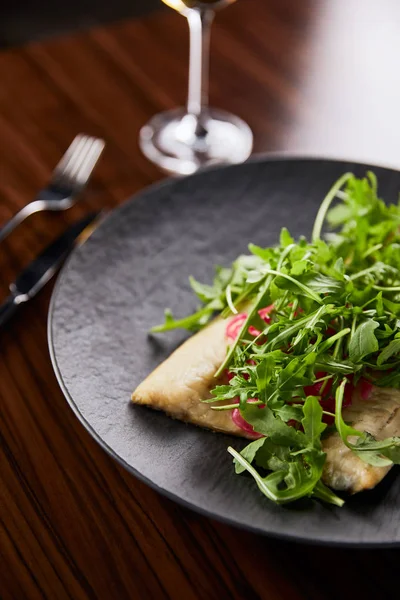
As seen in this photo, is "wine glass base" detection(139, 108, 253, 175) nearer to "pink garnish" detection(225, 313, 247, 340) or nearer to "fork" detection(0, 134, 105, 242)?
"fork" detection(0, 134, 105, 242)

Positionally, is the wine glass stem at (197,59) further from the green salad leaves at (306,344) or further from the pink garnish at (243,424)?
the pink garnish at (243,424)

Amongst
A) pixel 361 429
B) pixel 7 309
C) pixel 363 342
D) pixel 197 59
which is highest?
pixel 197 59

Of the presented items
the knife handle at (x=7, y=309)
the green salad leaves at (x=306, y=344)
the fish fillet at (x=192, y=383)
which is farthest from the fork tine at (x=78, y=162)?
the fish fillet at (x=192, y=383)

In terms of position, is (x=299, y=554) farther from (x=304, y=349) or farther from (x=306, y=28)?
(x=306, y=28)

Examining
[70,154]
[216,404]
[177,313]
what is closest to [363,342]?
[216,404]

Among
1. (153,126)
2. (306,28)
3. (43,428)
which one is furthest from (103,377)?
(306,28)

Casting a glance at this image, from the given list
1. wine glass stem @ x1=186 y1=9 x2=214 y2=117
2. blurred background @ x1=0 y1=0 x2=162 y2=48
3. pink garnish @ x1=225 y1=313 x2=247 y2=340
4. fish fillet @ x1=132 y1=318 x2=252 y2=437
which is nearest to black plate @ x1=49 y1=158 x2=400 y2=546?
fish fillet @ x1=132 y1=318 x2=252 y2=437

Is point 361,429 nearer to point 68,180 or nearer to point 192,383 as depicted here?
point 192,383
